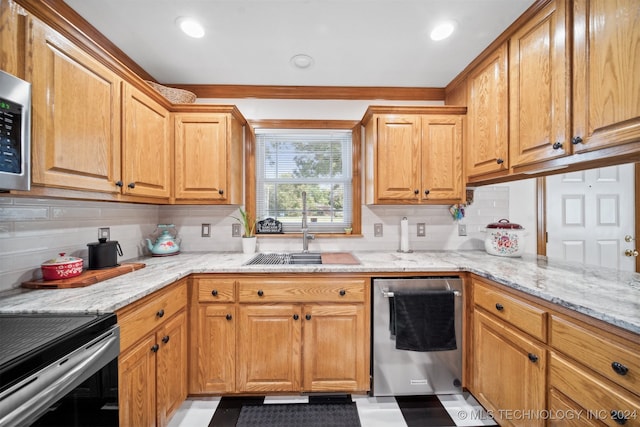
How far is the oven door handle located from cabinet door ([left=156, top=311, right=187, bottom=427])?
0.44 meters

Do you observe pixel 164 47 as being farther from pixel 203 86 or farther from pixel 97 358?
pixel 97 358

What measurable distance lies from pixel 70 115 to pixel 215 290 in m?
1.21

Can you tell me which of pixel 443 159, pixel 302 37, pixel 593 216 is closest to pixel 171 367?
pixel 302 37

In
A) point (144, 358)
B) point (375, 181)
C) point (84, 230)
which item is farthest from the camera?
point (375, 181)

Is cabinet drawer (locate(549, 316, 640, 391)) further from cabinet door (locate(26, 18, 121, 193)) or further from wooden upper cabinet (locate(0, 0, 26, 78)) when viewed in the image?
wooden upper cabinet (locate(0, 0, 26, 78))

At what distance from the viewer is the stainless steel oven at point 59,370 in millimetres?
714

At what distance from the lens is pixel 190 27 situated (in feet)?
5.45

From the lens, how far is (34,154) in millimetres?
1062

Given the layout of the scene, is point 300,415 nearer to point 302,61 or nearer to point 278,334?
point 278,334

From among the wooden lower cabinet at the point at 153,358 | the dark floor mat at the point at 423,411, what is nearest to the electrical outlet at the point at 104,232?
the wooden lower cabinet at the point at 153,358

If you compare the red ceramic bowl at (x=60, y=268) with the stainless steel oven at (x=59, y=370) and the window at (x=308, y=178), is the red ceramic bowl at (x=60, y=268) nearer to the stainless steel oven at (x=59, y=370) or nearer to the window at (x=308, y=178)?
the stainless steel oven at (x=59, y=370)

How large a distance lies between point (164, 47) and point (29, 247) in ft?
4.93

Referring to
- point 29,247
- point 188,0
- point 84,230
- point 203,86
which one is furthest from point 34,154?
point 203,86

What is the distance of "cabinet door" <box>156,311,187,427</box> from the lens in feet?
4.63
